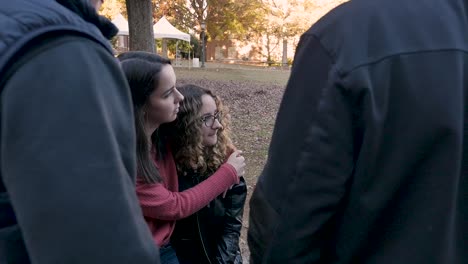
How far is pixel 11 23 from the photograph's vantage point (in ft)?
3.05

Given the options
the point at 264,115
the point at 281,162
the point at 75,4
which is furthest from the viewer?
the point at 264,115

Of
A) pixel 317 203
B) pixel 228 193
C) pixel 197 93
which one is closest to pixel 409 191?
pixel 317 203

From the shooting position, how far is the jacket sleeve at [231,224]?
8.51 ft

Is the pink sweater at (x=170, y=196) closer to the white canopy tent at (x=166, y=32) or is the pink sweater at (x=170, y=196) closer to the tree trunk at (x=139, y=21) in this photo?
the tree trunk at (x=139, y=21)

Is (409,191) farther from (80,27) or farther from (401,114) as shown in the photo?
(80,27)

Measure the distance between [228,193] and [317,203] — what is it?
1418 millimetres

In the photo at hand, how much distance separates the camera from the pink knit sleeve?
7.07 ft

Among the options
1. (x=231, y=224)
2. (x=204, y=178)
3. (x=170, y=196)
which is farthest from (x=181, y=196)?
(x=231, y=224)

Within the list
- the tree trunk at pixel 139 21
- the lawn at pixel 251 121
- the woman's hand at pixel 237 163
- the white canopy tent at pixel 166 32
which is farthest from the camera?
the white canopy tent at pixel 166 32

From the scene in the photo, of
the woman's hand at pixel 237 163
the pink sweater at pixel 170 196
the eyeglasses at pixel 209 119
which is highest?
the eyeglasses at pixel 209 119

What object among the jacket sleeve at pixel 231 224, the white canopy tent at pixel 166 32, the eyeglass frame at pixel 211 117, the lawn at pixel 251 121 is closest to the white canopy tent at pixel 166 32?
the white canopy tent at pixel 166 32

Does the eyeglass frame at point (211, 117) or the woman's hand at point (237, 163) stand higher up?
the eyeglass frame at point (211, 117)

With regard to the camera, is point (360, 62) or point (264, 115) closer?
point (360, 62)

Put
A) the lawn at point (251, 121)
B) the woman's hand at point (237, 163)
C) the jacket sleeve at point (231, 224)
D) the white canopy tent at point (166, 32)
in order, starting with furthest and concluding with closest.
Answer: the white canopy tent at point (166, 32)
the lawn at point (251, 121)
the jacket sleeve at point (231, 224)
the woman's hand at point (237, 163)
